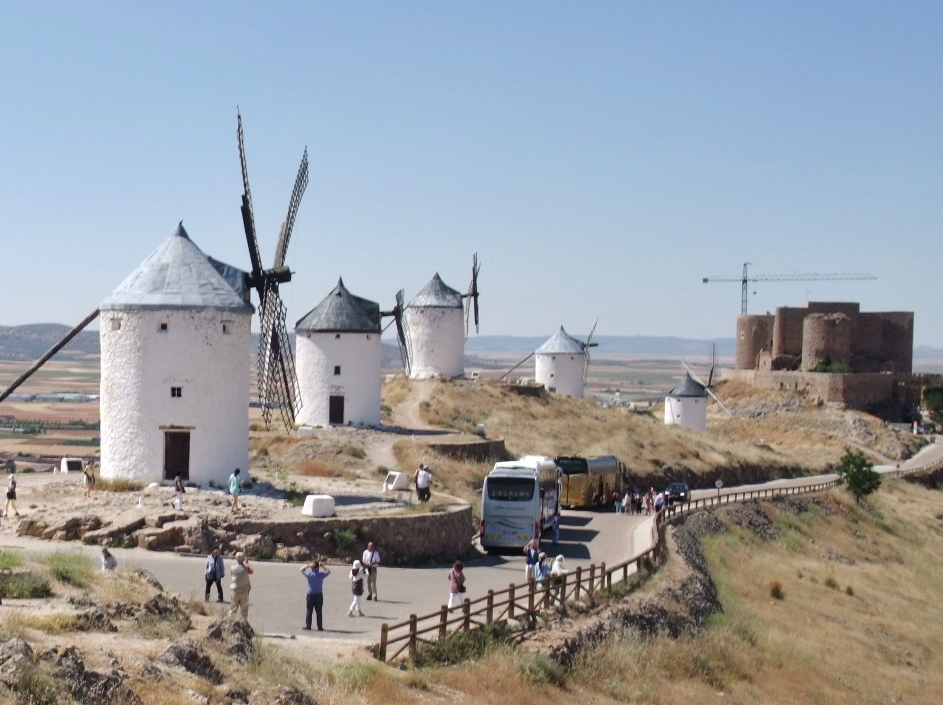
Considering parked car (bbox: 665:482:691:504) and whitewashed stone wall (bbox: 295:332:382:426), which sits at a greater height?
whitewashed stone wall (bbox: 295:332:382:426)

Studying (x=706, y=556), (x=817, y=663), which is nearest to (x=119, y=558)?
(x=817, y=663)

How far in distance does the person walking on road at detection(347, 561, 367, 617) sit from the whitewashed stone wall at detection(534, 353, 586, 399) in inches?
1729

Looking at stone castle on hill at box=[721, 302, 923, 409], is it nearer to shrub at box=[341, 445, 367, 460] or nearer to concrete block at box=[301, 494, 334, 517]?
shrub at box=[341, 445, 367, 460]

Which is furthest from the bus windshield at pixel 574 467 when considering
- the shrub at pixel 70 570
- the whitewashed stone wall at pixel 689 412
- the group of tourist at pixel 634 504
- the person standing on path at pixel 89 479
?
the whitewashed stone wall at pixel 689 412

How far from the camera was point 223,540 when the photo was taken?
66.3ft

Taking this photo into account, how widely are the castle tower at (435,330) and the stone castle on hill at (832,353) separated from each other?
916 inches

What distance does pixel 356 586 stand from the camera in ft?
53.8

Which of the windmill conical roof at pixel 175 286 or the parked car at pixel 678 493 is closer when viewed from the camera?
the windmill conical roof at pixel 175 286

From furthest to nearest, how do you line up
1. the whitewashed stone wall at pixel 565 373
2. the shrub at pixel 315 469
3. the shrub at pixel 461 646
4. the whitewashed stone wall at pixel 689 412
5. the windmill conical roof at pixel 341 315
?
1. the whitewashed stone wall at pixel 565 373
2. the whitewashed stone wall at pixel 689 412
3. the windmill conical roof at pixel 341 315
4. the shrub at pixel 315 469
5. the shrub at pixel 461 646

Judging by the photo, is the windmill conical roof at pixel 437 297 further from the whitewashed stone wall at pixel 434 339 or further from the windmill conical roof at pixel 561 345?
the windmill conical roof at pixel 561 345

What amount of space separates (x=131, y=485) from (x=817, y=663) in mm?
13547

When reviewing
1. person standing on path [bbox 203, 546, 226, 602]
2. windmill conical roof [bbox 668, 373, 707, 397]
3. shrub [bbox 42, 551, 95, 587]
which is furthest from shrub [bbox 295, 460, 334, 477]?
windmill conical roof [bbox 668, 373, 707, 397]

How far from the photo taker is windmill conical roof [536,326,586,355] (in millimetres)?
60531

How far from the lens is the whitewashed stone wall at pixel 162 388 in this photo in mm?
24062
